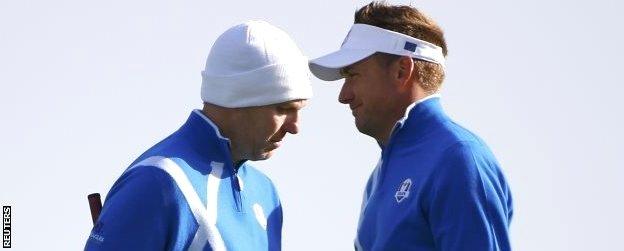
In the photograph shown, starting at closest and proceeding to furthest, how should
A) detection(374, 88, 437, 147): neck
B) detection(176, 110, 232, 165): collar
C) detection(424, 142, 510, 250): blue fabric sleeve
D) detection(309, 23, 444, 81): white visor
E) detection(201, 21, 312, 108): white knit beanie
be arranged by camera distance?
detection(424, 142, 510, 250): blue fabric sleeve → detection(176, 110, 232, 165): collar → detection(201, 21, 312, 108): white knit beanie → detection(374, 88, 437, 147): neck → detection(309, 23, 444, 81): white visor

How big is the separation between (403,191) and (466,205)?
0.50 meters

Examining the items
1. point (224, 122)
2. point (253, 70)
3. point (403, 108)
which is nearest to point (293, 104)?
point (253, 70)

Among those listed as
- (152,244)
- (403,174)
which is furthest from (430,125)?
(152,244)

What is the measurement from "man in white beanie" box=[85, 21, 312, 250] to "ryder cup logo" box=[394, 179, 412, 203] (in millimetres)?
681

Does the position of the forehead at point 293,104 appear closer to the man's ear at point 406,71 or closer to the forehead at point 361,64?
the forehead at point 361,64

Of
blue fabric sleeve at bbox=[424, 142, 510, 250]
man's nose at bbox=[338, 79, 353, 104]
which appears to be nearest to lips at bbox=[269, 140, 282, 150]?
man's nose at bbox=[338, 79, 353, 104]

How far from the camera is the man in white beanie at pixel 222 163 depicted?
9.96 meters

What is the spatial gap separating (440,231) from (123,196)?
1628 millimetres

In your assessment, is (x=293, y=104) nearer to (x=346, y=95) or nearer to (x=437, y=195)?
(x=346, y=95)

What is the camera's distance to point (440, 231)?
A: 9930 mm

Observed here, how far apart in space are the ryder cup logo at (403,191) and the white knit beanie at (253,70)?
810 mm

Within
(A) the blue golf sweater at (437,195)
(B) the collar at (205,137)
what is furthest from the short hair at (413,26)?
(B) the collar at (205,137)

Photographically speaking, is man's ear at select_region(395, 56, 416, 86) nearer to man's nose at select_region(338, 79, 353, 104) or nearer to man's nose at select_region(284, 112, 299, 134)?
man's nose at select_region(338, 79, 353, 104)

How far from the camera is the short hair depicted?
10875mm
